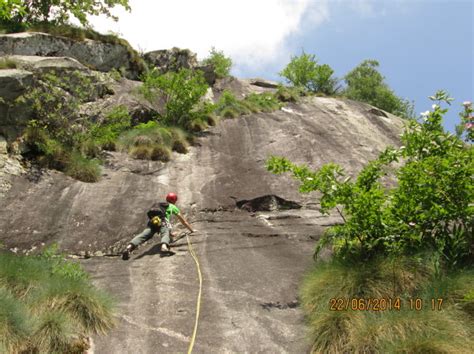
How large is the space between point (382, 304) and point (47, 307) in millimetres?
4454

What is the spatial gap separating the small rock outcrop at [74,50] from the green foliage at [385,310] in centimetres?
1284

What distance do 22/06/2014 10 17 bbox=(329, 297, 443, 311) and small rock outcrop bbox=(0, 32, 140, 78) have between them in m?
13.2

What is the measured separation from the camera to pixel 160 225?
29.8 feet

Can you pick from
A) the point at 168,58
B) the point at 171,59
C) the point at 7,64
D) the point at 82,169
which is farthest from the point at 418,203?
the point at 168,58

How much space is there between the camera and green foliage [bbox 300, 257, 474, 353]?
4.69 metres

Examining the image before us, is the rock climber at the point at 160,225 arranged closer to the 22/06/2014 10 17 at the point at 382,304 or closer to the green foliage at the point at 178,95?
the 22/06/2014 10 17 at the point at 382,304

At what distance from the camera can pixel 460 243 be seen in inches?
236

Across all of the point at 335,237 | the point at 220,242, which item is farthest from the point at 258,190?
the point at 335,237

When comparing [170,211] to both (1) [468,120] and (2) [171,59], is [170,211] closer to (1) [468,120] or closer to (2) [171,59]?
(1) [468,120]

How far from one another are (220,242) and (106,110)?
23.8ft

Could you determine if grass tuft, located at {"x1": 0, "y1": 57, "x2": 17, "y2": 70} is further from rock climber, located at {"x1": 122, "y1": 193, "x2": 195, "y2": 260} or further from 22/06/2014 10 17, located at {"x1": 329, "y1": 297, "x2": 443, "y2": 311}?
22/06/2014 10 17, located at {"x1": 329, "y1": 297, "x2": 443, "y2": 311}

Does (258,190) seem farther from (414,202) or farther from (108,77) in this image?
(108,77)

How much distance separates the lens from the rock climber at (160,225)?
845 centimetres

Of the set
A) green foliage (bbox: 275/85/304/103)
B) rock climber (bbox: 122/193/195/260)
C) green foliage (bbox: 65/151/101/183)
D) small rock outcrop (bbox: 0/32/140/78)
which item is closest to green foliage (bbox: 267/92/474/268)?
rock climber (bbox: 122/193/195/260)
